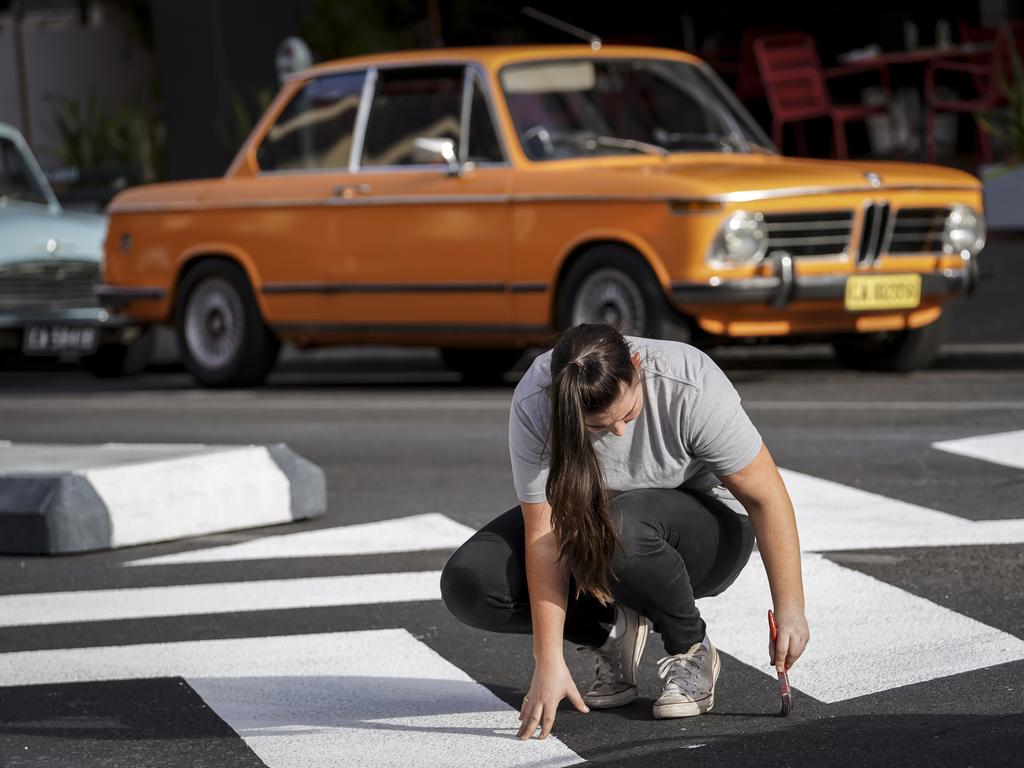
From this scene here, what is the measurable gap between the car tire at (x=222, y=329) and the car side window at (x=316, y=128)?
27.4 inches

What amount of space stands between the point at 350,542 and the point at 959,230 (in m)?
4.84

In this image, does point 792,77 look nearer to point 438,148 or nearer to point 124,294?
point 124,294

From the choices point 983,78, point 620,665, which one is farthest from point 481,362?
point 983,78

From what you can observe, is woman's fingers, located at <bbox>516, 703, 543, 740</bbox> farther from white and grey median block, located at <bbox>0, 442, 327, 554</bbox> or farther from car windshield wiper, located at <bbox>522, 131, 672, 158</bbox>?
car windshield wiper, located at <bbox>522, 131, 672, 158</bbox>

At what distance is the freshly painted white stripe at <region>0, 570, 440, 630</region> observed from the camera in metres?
6.09

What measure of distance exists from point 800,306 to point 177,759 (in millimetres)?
6244

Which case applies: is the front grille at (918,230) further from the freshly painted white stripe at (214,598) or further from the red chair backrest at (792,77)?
the red chair backrest at (792,77)

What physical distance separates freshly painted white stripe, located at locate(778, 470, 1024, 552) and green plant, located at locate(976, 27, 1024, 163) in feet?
28.7

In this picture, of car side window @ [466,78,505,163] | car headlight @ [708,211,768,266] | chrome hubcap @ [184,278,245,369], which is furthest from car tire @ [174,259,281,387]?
car headlight @ [708,211,768,266]

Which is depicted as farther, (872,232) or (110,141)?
(110,141)

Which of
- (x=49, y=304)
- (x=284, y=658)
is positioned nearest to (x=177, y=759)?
(x=284, y=658)

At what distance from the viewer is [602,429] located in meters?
4.37

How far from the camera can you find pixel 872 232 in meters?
10.5

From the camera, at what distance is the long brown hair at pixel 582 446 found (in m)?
4.26
